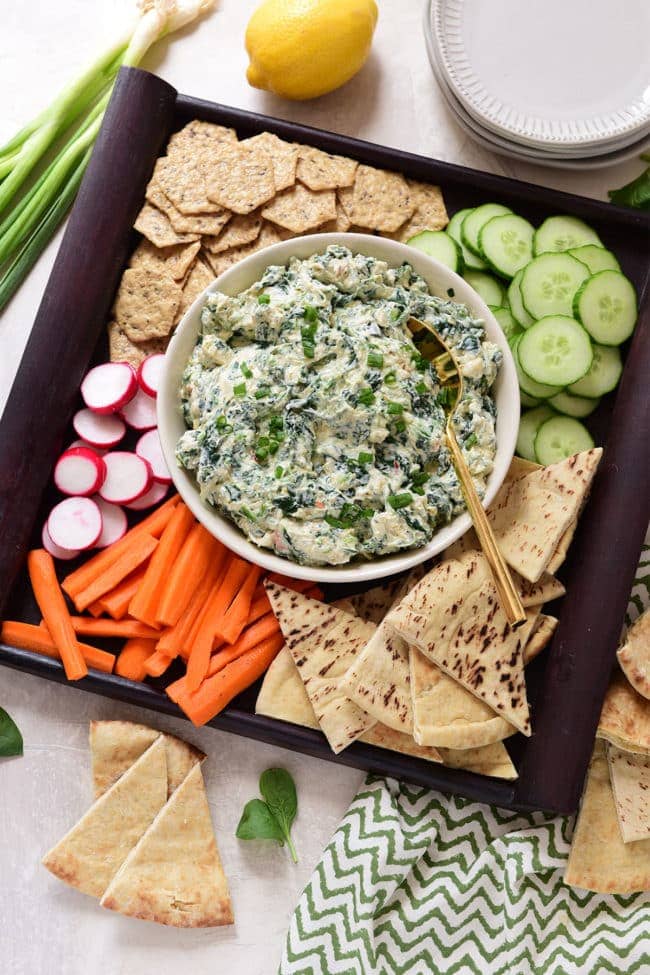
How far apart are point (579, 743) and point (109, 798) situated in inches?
59.2

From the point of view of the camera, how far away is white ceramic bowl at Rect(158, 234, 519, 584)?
2754mm

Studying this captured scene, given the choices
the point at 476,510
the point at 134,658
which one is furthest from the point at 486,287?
the point at 134,658

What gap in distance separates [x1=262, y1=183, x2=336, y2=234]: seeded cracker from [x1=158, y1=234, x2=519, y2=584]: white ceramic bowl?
36 centimetres

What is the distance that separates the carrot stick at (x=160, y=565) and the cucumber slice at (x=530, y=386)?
45.3 inches

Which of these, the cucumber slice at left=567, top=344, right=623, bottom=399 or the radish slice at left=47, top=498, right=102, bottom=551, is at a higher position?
the radish slice at left=47, top=498, right=102, bottom=551

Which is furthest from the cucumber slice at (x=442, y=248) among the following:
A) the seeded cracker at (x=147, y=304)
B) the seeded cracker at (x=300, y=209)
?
the seeded cracker at (x=147, y=304)

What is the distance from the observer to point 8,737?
324cm

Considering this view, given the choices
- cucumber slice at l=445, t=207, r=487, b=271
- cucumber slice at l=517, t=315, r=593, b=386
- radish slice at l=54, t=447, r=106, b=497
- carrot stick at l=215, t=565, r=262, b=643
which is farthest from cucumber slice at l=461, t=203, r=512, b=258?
radish slice at l=54, t=447, r=106, b=497

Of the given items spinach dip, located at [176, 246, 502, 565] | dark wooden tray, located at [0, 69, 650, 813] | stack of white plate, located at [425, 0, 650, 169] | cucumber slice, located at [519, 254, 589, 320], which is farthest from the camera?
stack of white plate, located at [425, 0, 650, 169]

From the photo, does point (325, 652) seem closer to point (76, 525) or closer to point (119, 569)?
point (119, 569)

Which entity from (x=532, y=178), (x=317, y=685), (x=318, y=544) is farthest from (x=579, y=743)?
(x=532, y=178)

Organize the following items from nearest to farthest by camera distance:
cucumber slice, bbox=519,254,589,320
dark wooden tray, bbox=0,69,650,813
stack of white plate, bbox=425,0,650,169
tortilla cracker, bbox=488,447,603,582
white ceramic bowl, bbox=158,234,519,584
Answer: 1. white ceramic bowl, bbox=158,234,519,584
2. tortilla cracker, bbox=488,447,603,582
3. dark wooden tray, bbox=0,69,650,813
4. cucumber slice, bbox=519,254,589,320
5. stack of white plate, bbox=425,0,650,169

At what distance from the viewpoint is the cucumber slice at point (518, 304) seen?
10.4 feet

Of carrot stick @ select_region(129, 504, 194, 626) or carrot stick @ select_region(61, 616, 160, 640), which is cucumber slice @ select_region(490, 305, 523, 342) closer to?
carrot stick @ select_region(129, 504, 194, 626)
